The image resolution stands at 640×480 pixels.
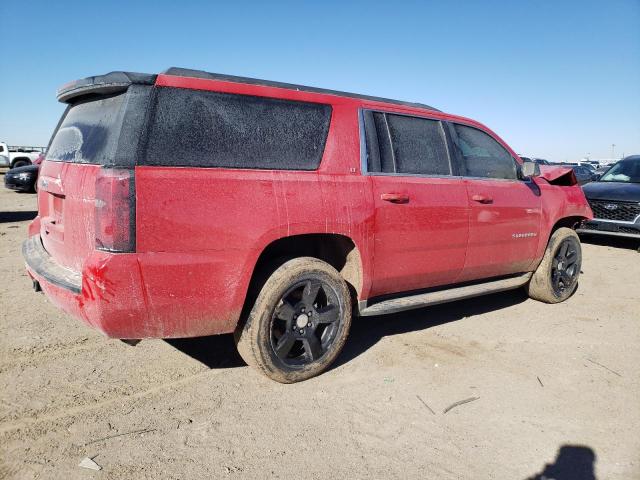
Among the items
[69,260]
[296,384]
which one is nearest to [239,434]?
[296,384]

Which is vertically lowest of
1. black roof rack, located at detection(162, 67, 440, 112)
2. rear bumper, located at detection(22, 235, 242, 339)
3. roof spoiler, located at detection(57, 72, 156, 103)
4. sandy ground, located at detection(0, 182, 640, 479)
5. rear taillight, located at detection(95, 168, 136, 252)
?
sandy ground, located at detection(0, 182, 640, 479)

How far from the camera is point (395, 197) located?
3656 mm

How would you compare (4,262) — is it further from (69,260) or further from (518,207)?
(518,207)

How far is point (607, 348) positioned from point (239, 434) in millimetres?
3217

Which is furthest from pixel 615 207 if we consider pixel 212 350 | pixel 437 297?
pixel 212 350

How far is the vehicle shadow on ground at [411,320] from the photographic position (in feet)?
13.5

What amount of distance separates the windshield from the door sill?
6.51 meters

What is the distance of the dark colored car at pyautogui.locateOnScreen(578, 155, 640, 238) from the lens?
880 cm

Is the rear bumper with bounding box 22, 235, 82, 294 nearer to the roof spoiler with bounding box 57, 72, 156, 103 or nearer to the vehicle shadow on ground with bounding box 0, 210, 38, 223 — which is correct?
the roof spoiler with bounding box 57, 72, 156, 103

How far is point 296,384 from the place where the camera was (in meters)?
3.35

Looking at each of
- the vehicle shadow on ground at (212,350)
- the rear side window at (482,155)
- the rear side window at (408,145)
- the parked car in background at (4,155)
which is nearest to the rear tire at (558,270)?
the rear side window at (482,155)

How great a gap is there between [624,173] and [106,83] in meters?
10.5

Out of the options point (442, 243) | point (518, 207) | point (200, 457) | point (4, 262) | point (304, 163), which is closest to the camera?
point (200, 457)

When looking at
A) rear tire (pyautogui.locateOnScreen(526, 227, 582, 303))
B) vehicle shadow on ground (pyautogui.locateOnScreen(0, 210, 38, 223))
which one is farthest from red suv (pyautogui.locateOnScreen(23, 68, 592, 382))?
vehicle shadow on ground (pyautogui.locateOnScreen(0, 210, 38, 223))
